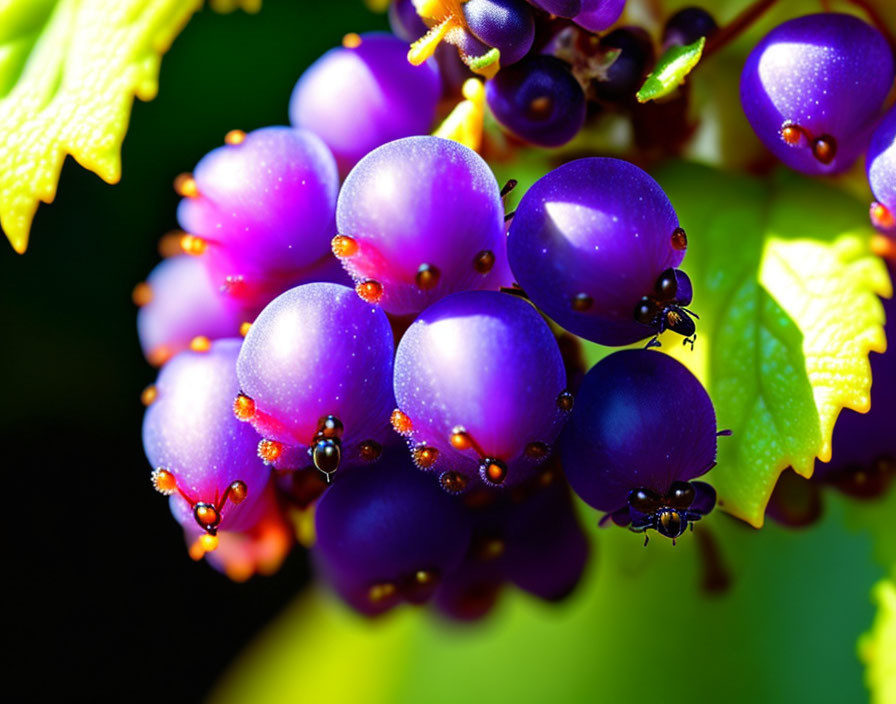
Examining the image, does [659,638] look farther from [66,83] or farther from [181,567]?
[66,83]

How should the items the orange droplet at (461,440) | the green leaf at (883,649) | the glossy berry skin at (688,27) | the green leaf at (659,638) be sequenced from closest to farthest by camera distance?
the orange droplet at (461,440) → the glossy berry skin at (688,27) → the green leaf at (883,649) → the green leaf at (659,638)

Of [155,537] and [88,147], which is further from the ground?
[88,147]

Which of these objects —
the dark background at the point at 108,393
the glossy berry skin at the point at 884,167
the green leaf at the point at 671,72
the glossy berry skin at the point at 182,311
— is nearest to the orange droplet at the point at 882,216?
the glossy berry skin at the point at 884,167

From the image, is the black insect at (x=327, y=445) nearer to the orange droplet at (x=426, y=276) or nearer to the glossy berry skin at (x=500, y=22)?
the orange droplet at (x=426, y=276)

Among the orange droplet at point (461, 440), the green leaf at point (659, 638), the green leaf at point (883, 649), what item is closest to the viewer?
the orange droplet at point (461, 440)

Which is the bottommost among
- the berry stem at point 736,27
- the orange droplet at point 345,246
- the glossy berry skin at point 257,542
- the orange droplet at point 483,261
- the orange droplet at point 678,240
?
the glossy berry skin at point 257,542

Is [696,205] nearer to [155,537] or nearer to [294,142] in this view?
[294,142]

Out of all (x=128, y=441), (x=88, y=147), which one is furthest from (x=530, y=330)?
(x=128, y=441)

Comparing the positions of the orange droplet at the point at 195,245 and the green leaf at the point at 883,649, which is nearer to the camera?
the orange droplet at the point at 195,245
